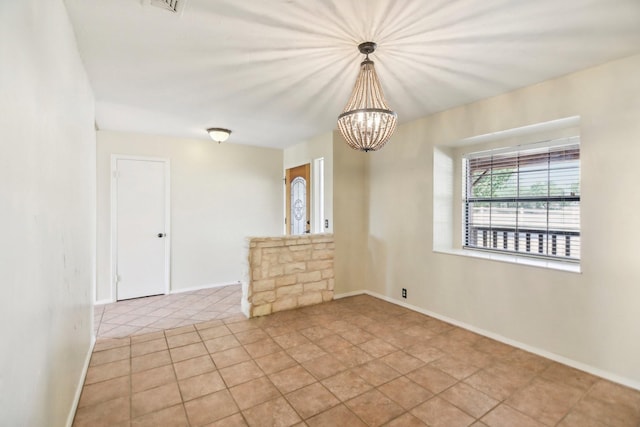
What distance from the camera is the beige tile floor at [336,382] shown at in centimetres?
202

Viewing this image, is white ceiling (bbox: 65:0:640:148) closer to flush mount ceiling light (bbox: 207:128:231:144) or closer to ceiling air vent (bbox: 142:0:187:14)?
ceiling air vent (bbox: 142:0:187:14)

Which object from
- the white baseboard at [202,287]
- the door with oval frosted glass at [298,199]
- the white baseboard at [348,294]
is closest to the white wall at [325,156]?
the door with oval frosted glass at [298,199]

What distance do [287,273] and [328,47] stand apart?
2.75 m

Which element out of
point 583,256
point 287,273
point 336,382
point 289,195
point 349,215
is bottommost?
point 336,382

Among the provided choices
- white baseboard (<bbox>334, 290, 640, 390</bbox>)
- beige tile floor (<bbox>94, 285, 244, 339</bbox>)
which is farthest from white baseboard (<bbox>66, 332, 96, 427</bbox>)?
white baseboard (<bbox>334, 290, 640, 390</bbox>)

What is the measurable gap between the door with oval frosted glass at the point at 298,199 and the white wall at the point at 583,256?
194 centimetres

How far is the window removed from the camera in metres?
2.96

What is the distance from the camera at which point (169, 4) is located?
5.62 feet

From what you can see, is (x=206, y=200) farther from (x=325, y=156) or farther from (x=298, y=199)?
(x=325, y=156)

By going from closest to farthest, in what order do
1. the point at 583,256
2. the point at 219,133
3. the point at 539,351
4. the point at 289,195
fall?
the point at 583,256
the point at 539,351
the point at 219,133
the point at 289,195

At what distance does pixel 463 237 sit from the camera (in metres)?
3.88

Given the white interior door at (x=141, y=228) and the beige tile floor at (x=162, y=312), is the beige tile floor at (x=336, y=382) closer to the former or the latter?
the beige tile floor at (x=162, y=312)

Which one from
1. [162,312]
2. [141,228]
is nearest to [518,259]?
[162,312]

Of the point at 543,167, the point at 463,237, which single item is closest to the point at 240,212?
the point at 463,237
